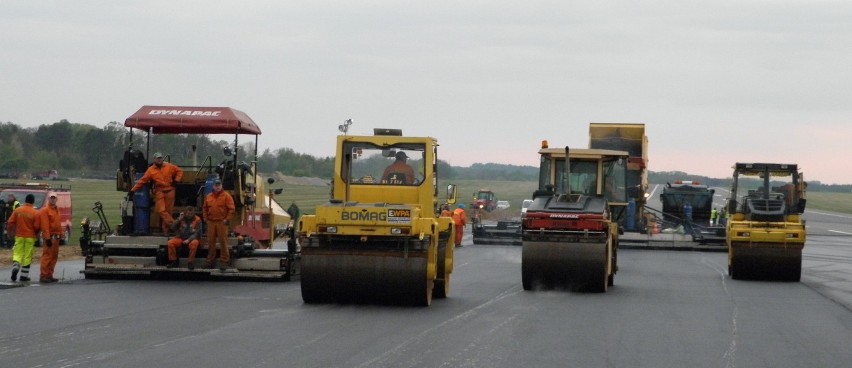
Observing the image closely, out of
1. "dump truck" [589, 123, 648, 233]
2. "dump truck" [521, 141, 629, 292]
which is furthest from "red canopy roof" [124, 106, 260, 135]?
"dump truck" [589, 123, 648, 233]

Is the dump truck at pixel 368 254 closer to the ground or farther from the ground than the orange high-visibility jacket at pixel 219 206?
closer to the ground

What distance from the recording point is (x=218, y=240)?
19891mm

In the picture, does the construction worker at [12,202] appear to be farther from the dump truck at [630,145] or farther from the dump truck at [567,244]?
the dump truck at [630,145]

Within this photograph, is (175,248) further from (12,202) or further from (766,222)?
(12,202)

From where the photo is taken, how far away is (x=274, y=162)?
52.6 metres

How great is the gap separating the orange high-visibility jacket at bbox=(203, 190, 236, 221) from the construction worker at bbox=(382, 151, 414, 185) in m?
3.39

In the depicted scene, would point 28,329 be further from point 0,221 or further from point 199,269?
point 0,221

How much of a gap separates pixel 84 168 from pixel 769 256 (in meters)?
64.2

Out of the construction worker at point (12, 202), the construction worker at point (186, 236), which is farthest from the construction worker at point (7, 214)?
the construction worker at point (186, 236)

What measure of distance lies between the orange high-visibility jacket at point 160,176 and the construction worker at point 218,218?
40.1 inches

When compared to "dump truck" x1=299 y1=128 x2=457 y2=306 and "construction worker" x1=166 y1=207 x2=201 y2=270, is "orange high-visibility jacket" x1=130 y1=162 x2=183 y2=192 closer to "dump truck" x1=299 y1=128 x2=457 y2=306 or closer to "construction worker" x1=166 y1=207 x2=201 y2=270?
"construction worker" x1=166 y1=207 x2=201 y2=270

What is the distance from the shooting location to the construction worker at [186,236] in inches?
779

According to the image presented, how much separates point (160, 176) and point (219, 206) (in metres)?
1.50

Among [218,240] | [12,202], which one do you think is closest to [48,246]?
[218,240]
